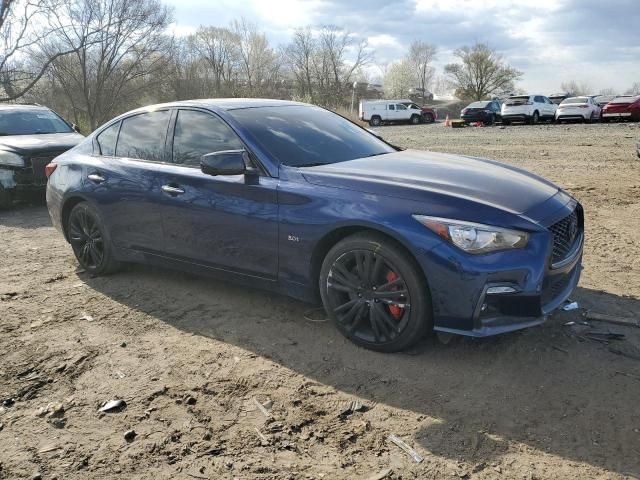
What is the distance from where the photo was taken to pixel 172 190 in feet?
14.1

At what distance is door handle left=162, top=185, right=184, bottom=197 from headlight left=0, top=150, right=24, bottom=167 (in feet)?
17.5

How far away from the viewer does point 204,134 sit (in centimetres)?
430

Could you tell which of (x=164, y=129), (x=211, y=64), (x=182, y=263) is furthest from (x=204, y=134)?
(x=211, y=64)

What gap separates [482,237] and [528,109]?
3058 cm

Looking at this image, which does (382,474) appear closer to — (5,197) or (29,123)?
(5,197)

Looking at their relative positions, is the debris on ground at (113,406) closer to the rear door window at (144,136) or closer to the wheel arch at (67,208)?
the rear door window at (144,136)

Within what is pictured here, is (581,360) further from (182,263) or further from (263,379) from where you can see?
(182,263)

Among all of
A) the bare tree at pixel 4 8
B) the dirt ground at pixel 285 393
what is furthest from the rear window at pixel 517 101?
the dirt ground at pixel 285 393

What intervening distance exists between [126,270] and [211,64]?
6264 centimetres

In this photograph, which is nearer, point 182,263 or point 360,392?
point 360,392

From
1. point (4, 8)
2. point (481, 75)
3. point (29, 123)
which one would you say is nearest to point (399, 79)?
point (481, 75)

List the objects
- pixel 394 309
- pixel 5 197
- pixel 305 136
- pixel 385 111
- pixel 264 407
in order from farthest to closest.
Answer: pixel 385 111, pixel 5 197, pixel 305 136, pixel 394 309, pixel 264 407

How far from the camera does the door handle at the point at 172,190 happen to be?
4.25 metres

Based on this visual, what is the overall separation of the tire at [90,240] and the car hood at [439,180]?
90.9 inches
